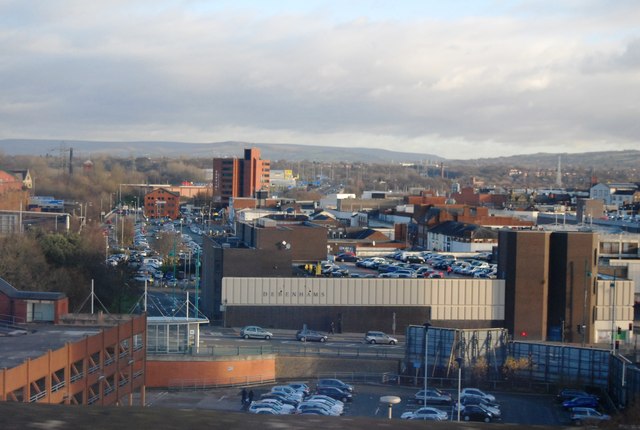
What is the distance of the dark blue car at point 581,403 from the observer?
1041 cm

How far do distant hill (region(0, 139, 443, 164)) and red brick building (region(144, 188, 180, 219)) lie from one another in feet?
372

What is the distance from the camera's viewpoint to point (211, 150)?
16425 cm

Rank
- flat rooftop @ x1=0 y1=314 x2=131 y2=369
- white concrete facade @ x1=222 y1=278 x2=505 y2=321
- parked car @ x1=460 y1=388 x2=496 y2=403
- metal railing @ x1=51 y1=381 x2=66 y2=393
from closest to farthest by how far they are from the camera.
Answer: metal railing @ x1=51 y1=381 x2=66 y2=393
flat rooftop @ x1=0 y1=314 x2=131 y2=369
parked car @ x1=460 y1=388 x2=496 y2=403
white concrete facade @ x1=222 y1=278 x2=505 y2=321

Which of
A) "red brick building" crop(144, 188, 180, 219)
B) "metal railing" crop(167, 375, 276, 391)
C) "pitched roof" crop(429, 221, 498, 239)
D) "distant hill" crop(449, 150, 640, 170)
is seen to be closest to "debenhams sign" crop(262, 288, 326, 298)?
"metal railing" crop(167, 375, 276, 391)

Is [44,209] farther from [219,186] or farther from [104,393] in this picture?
[104,393]

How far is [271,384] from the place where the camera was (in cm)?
1181

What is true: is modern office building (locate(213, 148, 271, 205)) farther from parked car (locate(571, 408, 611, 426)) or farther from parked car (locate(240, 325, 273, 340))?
parked car (locate(571, 408, 611, 426))

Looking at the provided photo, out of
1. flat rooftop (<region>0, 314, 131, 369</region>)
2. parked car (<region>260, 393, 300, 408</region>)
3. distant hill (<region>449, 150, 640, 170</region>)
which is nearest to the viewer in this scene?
flat rooftop (<region>0, 314, 131, 369</region>)

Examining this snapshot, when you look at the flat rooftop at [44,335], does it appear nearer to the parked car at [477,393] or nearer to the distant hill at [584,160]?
the parked car at [477,393]

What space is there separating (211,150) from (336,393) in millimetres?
155366

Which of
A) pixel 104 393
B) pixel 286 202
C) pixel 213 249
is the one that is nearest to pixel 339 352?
pixel 213 249

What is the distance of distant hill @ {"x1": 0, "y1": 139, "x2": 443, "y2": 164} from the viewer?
163000 mm

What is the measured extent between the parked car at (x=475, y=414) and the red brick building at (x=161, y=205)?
3409 cm

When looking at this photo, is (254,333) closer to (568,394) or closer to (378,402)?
(378,402)
